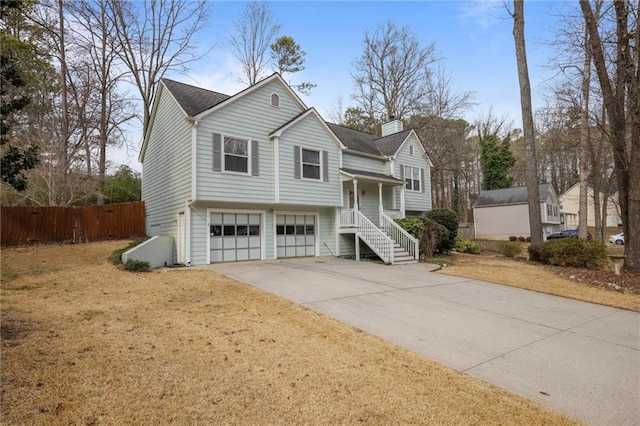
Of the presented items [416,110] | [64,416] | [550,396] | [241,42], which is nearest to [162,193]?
[64,416]

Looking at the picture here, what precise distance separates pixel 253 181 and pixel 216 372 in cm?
954

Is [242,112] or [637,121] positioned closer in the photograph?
[637,121]

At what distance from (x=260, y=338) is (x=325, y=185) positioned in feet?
34.4

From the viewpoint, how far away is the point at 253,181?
1263 cm

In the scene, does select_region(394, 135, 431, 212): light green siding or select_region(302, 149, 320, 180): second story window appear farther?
select_region(394, 135, 431, 212): light green siding

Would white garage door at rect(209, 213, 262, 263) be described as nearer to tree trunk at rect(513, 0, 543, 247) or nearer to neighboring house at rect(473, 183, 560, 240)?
tree trunk at rect(513, 0, 543, 247)

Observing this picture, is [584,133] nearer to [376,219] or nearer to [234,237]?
[376,219]

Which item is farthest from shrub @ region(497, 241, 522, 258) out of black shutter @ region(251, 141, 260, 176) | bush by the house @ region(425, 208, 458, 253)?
black shutter @ region(251, 141, 260, 176)

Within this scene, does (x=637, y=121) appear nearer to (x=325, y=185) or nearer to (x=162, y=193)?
(x=325, y=185)

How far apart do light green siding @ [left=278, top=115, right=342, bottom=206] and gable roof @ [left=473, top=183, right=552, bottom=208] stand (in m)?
26.2

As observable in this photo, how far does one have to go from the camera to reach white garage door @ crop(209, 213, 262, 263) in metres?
12.4

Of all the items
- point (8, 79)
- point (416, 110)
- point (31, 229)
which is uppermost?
point (416, 110)

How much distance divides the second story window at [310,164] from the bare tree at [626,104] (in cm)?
1071

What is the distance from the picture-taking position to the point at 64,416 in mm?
2713
